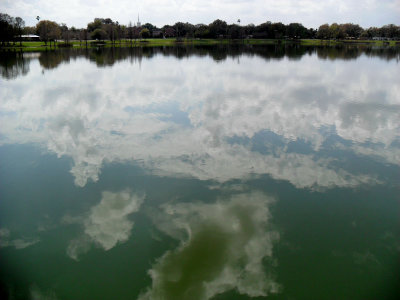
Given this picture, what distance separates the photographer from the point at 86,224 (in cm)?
830

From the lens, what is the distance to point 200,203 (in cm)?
924

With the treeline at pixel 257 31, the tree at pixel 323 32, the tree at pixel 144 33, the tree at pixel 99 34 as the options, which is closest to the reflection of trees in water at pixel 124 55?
the tree at pixel 99 34

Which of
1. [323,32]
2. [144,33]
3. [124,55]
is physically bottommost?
[124,55]

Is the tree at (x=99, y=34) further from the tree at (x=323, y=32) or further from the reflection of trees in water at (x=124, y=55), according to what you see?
the tree at (x=323, y=32)

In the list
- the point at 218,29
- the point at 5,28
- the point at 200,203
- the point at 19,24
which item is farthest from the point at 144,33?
the point at 200,203

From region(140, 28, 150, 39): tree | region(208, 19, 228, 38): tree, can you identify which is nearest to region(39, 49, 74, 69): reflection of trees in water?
region(140, 28, 150, 39): tree

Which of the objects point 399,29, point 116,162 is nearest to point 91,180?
point 116,162

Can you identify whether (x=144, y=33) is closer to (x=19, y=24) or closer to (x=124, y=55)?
(x=19, y=24)

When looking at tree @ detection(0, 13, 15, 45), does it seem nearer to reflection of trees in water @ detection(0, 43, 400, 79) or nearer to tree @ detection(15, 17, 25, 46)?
tree @ detection(15, 17, 25, 46)

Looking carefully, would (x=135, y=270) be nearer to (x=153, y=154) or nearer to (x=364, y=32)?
(x=153, y=154)

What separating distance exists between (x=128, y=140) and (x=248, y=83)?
1682cm

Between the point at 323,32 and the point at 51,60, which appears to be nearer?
the point at 51,60

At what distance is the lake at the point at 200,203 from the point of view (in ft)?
21.5

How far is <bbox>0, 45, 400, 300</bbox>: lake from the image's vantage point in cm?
656
